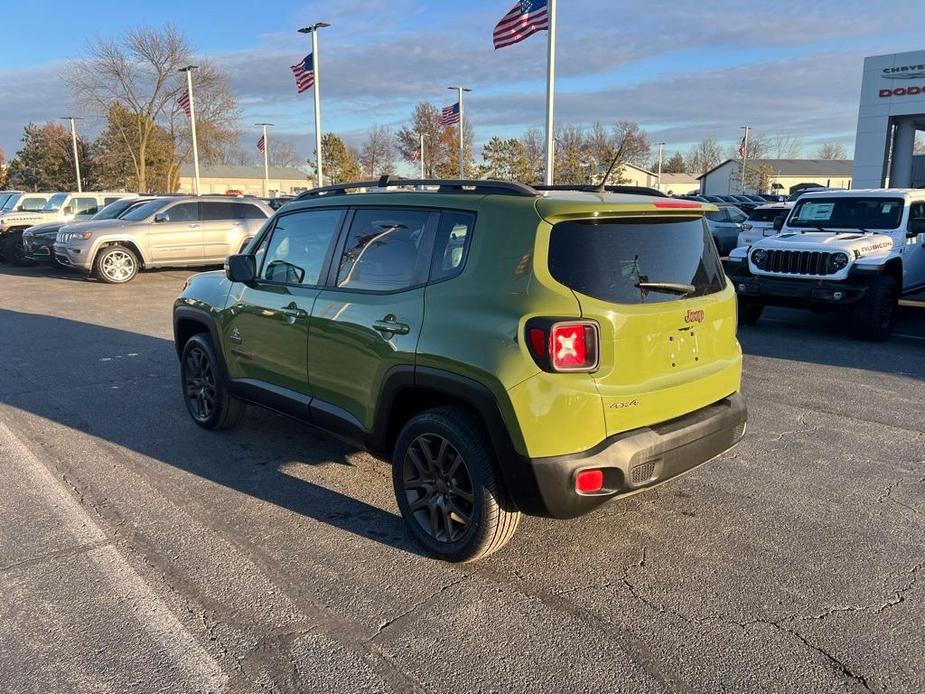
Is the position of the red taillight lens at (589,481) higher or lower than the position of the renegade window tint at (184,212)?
lower

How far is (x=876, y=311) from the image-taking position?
28.2ft

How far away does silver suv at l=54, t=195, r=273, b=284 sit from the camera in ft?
48.8

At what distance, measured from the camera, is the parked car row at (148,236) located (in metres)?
14.9

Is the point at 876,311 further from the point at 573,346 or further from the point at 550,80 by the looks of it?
the point at 550,80

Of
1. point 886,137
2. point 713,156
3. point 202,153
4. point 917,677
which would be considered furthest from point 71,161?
point 713,156

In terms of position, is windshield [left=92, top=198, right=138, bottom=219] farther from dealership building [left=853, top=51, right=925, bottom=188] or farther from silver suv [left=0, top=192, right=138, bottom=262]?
dealership building [left=853, top=51, right=925, bottom=188]

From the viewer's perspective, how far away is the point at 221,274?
5305 mm

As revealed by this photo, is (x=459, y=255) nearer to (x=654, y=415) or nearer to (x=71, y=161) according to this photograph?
(x=654, y=415)

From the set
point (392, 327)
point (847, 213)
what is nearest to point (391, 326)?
point (392, 327)

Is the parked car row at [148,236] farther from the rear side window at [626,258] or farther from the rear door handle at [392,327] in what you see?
the rear side window at [626,258]

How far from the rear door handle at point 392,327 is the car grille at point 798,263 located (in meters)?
7.18

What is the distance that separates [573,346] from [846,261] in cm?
720

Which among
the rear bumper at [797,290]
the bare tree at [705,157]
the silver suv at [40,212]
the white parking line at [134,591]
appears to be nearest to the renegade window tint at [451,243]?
the white parking line at [134,591]

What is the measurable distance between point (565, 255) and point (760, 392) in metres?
4.13
